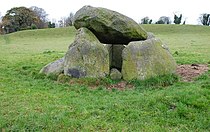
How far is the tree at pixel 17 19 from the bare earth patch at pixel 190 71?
202 ft

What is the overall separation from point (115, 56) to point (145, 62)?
6.83ft

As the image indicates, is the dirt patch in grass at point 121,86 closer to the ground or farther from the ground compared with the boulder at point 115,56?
closer to the ground

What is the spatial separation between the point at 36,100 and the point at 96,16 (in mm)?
4312

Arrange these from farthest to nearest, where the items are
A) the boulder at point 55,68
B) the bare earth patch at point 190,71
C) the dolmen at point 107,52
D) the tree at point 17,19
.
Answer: the tree at point 17,19 → the boulder at point 55,68 → the bare earth patch at point 190,71 → the dolmen at point 107,52

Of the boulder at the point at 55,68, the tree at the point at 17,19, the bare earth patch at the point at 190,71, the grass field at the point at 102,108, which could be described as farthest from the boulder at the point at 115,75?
the tree at the point at 17,19

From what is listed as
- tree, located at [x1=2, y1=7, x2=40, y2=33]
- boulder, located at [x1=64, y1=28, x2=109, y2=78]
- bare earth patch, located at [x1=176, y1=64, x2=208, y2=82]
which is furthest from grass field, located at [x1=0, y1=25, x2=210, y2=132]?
tree, located at [x1=2, y1=7, x2=40, y2=33]

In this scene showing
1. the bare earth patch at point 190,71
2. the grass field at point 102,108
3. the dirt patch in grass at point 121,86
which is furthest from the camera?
the bare earth patch at point 190,71

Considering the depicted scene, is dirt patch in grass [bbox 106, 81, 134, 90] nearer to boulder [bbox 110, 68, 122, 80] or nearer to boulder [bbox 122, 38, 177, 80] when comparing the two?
boulder [bbox 122, 38, 177, 80]

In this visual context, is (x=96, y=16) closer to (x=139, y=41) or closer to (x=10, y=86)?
(x=139, y=41)

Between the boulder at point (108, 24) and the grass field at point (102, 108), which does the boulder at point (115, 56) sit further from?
the grass field at point (102, 108)

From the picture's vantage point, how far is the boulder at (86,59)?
10.0m

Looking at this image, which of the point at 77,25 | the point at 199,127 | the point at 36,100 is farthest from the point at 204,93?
the point at 77,25

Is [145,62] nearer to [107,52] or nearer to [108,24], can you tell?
[107,52]

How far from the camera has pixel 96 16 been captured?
417 inches
